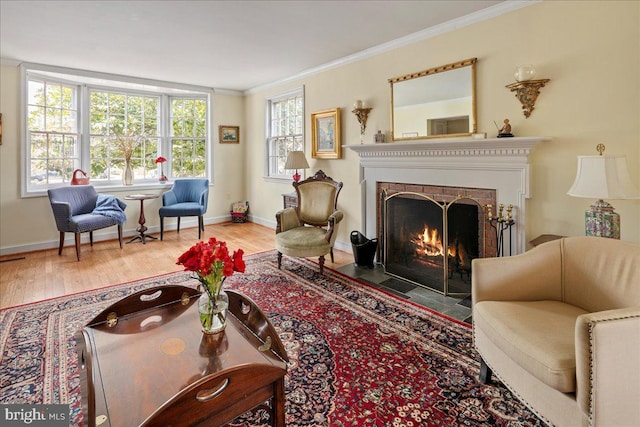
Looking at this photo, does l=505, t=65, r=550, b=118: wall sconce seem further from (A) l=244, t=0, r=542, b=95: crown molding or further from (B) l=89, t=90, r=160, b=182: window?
(B) l=89, t=90, r=160, b=182: window

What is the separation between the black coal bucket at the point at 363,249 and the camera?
3867mm

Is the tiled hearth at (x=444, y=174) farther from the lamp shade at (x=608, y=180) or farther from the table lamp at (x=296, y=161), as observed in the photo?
the table lamp at (x=296, y=161)

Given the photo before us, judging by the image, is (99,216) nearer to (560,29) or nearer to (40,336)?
(40,336)

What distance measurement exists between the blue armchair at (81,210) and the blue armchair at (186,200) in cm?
66

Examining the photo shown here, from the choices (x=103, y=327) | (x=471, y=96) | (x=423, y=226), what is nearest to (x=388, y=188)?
(x=423, y=226)

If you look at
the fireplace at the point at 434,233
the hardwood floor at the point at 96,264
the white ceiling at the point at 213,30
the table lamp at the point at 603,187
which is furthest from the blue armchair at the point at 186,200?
the table lamp at the point at 603,187

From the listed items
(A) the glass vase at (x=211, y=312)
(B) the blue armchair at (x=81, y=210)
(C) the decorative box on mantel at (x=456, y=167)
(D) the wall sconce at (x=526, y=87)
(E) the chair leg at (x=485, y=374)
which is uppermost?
(D) the wall sconce at (x=526, y=87)

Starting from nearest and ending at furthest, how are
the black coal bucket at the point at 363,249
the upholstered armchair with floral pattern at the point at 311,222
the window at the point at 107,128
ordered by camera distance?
the upholstered armchair with floral pattern at the point at 311,222 → the black coal bucket at the point at 363,249 → the window at the point at 107,128

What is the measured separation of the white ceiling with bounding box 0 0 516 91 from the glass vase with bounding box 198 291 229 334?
8.16ft

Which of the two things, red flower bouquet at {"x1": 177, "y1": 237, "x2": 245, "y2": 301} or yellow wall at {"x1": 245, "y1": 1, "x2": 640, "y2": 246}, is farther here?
yellow wall at {"x1": 245, "y1": 1, "x2": 640, "y2": 246}

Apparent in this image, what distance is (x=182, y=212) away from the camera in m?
5.21

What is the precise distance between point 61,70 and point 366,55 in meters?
4.11

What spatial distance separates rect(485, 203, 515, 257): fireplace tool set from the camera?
283 cm
